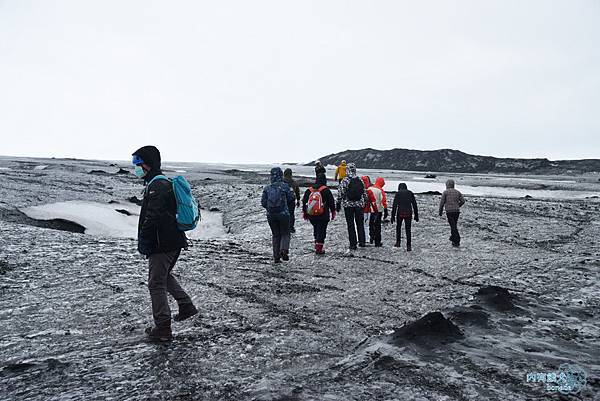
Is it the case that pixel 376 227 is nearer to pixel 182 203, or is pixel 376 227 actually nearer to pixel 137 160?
pixel 182 203

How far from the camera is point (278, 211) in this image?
39.5ft

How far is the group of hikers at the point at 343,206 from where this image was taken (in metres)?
12.2

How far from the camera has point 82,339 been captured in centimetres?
650

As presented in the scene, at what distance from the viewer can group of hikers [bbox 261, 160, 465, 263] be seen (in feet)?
39.9

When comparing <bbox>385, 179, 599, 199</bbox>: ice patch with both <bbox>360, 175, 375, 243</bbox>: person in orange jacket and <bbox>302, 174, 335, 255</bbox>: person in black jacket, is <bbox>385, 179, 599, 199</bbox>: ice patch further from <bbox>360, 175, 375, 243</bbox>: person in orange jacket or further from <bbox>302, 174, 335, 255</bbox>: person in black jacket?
<bbox>302, 174, 335, 255</bbox>: person in black jacket

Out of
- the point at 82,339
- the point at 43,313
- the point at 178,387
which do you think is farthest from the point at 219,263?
the point at 178,387

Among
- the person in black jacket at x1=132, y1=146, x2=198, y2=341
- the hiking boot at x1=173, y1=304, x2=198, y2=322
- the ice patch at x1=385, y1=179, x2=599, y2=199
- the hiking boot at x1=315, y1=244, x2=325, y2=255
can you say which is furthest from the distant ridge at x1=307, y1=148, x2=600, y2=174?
the person in black jacket at x1=132, y1=146, x2=198, y2=341

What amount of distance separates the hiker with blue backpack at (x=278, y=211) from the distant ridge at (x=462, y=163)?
414 feet

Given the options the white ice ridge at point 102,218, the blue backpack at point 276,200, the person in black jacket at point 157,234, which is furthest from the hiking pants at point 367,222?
the person in black jacket at point 157,234

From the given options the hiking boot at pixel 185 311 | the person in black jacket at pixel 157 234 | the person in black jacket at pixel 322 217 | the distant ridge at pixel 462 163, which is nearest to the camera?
the person in black jacket at pixel 157 234

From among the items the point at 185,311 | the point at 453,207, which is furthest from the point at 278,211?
the point at 453,207

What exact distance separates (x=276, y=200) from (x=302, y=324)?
528 centimetres

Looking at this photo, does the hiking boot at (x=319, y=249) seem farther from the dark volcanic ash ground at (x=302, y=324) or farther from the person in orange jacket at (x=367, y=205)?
the person in orange jacket at (x=367, y=205)

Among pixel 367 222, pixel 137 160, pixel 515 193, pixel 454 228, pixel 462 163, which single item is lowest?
pixel 515 193
